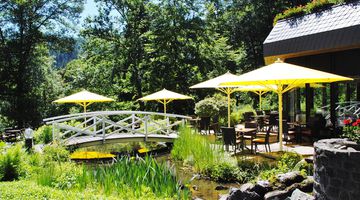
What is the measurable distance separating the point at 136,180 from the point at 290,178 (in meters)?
2.78

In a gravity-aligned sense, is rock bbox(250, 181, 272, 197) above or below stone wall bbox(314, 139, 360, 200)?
below

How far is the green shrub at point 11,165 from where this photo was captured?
7074mm

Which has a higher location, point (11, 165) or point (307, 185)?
point (11, 165)

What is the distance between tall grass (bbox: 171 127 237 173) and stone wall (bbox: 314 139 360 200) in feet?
10.1

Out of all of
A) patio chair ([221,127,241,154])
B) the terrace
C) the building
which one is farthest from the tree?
patio chair ([221,127,241,154])

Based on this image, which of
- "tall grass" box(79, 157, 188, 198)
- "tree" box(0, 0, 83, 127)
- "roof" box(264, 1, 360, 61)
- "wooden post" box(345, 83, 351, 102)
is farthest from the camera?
"tree" box(0, 0, 83, 127)

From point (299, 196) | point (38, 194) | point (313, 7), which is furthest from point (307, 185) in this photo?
point (313, 7)

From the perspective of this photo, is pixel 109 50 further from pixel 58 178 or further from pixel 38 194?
pixel 38 194

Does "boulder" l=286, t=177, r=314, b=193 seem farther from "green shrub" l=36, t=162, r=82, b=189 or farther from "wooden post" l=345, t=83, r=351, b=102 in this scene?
"wooden post" l=345, t=83, r=351, b=102

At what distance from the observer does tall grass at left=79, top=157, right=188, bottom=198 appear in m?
5.92

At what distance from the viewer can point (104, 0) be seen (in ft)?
74.9

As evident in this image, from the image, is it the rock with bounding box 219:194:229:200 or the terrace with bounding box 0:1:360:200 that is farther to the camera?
the rock with bounding box 219:194:229:200

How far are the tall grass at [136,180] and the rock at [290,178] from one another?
187cm

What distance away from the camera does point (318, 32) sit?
1114 centimetres
